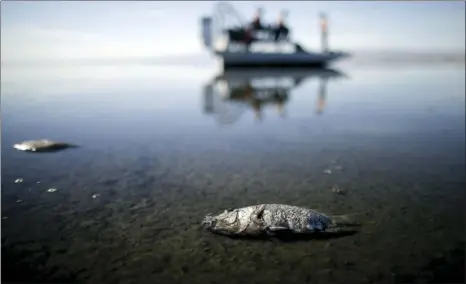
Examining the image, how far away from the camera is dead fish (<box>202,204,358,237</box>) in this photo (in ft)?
21.6

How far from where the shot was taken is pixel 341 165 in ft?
34.1

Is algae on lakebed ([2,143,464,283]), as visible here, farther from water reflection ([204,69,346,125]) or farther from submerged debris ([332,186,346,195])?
water reflection ([204,69,346,125])

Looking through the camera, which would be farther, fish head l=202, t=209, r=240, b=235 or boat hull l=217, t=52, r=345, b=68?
boat hull l=217, t=52, r=345, b=68

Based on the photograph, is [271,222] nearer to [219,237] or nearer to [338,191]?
[219,237]

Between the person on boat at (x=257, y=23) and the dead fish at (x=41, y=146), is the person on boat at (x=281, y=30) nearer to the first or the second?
the person on boat at (x=257, y=23)

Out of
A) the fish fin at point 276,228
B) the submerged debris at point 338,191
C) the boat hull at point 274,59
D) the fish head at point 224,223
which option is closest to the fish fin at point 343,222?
the fish fin at point 276,228

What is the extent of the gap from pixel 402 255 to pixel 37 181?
300 inches

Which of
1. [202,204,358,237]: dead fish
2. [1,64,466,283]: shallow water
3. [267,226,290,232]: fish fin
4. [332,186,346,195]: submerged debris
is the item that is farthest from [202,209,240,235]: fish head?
[332,186,346,195]: submerged debris

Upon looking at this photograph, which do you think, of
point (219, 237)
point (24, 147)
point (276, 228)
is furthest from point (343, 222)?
point (24, 147)

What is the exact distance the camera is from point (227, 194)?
8.58 meters

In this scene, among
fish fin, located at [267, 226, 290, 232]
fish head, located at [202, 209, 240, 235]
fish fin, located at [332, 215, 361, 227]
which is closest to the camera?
fish fin, located at [267, 226, 290, 232]

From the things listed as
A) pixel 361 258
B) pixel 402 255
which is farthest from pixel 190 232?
pixel 402 255

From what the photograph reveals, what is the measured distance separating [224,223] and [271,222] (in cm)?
79

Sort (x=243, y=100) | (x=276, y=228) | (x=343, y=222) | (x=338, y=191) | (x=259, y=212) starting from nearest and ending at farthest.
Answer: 1. (x=276, y=228)
2. (x=259, y=212)
3. (x=343, y=222)
4. (x=338, y=191)
5. (x=243, y=100)
